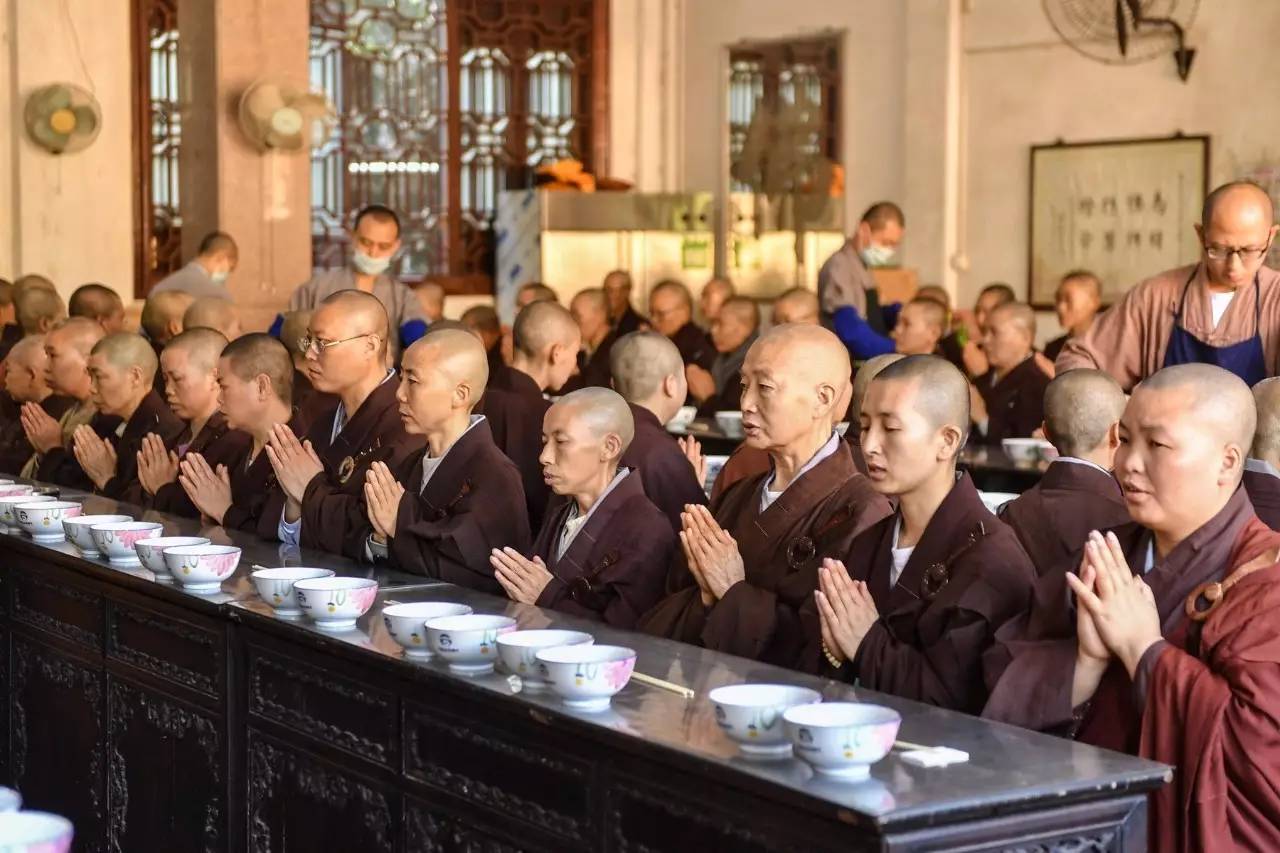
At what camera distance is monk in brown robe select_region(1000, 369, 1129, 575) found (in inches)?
174

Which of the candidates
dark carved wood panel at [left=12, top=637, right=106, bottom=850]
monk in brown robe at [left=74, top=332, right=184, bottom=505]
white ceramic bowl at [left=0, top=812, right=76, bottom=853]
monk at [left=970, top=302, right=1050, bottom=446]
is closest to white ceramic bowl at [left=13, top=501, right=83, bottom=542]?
dark carved wood panel at [left=12, top=637, right=106, bottom=850]

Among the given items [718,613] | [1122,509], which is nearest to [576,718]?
[718,613]

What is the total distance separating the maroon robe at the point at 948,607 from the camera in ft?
10.7

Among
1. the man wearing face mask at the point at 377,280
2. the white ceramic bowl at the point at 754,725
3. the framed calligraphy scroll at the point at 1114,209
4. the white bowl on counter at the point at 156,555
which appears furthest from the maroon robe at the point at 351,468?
the framed calligraphy scroll at the point at 1114,209

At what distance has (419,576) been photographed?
434 centimetres

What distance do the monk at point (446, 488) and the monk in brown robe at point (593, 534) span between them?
14 cm

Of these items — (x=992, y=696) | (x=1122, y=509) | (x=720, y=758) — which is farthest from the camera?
(x=1122, y=509)

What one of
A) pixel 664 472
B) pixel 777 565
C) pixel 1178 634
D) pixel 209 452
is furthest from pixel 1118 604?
pixel 209 452

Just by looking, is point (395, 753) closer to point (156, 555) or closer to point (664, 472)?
point (156, 555)

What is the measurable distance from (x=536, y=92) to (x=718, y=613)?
9.84 m

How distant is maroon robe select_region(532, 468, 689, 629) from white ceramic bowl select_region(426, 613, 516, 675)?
95 centimetres

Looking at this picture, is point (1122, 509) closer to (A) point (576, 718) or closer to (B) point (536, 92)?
(A) point (576, 718)

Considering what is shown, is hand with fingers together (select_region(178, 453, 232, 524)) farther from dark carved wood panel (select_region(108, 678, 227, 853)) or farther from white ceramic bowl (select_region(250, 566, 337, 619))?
white ceramic bowl (select_region(250, 566, 337, 619))

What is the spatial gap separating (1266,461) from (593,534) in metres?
1.42
